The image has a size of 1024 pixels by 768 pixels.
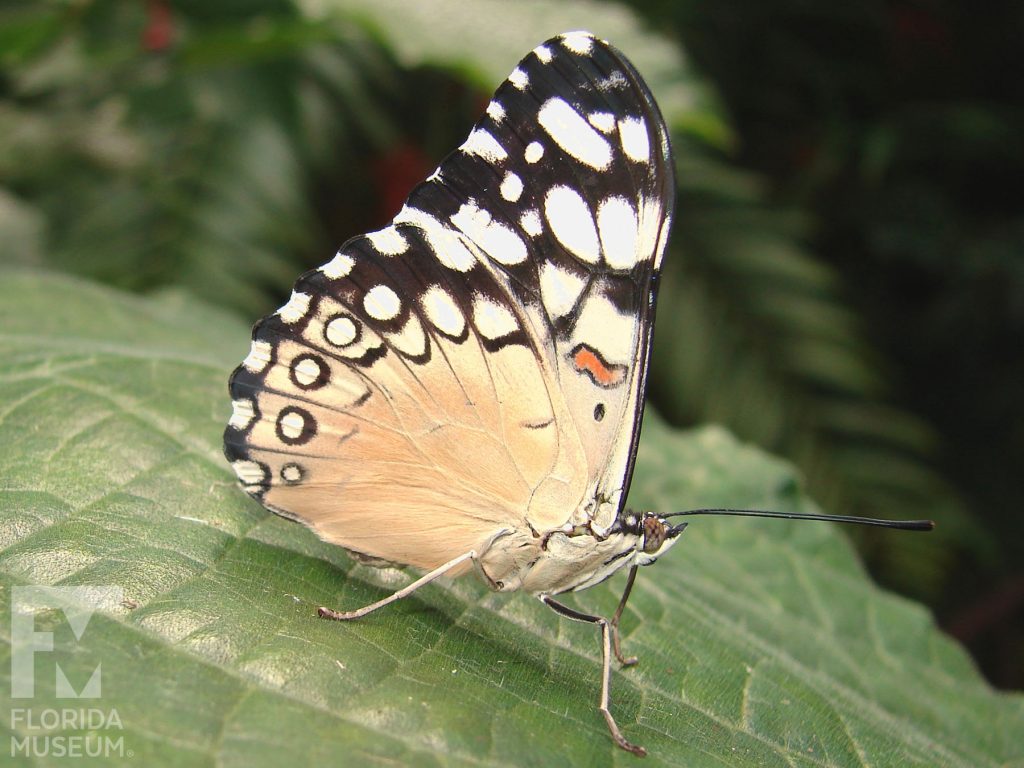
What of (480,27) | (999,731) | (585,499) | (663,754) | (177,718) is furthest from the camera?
(480,27)

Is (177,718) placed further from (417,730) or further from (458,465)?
(458,465)

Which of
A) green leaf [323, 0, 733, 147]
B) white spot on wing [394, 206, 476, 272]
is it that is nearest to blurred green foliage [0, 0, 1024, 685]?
green leaf [323, 0, 733, 147]

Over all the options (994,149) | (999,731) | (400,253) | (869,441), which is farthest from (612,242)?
(994,149)

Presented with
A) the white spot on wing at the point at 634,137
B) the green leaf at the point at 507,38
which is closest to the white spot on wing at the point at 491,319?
the white spot on wing at the point at 634,137

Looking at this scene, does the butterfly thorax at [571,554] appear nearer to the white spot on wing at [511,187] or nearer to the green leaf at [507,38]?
the white spot on wing at [511,187]

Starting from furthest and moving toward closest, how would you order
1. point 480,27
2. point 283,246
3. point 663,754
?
point 283,246
point 480,27
point 663,754

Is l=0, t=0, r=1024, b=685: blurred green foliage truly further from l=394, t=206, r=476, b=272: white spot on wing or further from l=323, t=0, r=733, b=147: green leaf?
l=394, t=206, r=476, b=272: white spot on wing

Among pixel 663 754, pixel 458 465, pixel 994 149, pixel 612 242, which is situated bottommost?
pixel 663 754
